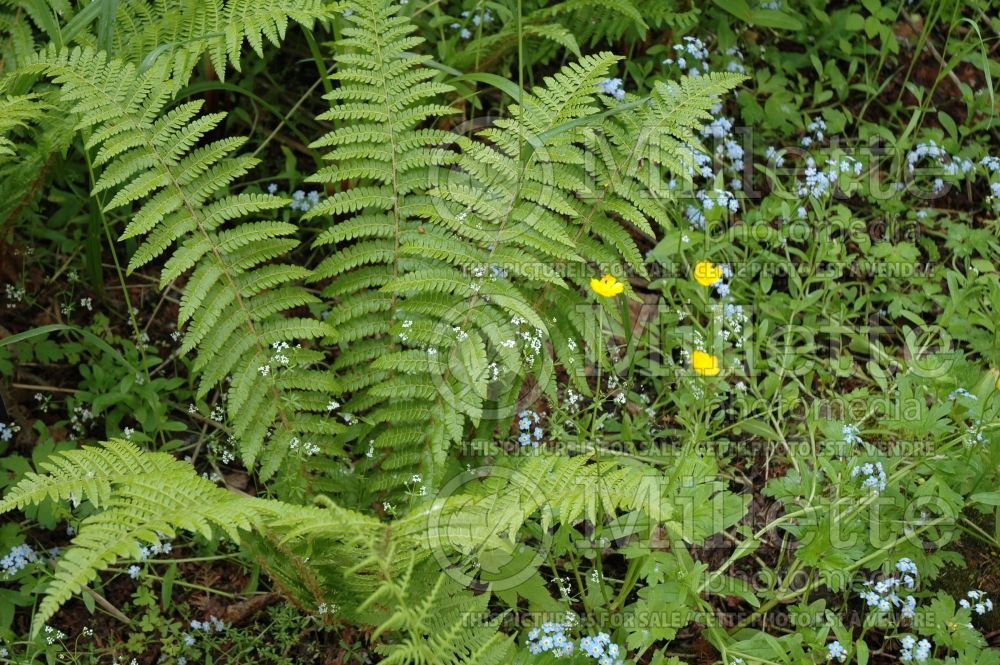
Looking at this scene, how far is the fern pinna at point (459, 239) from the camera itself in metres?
2.67

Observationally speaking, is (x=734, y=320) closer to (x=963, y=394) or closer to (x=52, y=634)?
(x=963, y=394)

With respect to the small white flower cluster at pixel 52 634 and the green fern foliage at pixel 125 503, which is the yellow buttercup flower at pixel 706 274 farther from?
the small white flower cluster at pixel 52 634

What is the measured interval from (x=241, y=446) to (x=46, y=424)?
819mm

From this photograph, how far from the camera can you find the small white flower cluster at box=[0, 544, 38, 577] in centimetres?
263

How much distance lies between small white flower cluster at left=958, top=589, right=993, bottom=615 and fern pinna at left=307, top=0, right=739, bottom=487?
1.14 meters

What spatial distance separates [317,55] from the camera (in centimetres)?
302

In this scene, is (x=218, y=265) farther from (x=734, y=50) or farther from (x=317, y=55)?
(x=734, y=50)

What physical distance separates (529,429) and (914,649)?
124cm

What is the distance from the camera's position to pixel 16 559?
264 cm

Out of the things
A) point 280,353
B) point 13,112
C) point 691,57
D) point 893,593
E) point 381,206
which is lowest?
point 893,593

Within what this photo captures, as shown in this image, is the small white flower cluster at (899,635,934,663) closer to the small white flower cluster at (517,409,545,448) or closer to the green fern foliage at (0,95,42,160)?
the small white flower cluster at (517,409,545,448)

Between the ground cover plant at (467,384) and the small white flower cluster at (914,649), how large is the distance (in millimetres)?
14

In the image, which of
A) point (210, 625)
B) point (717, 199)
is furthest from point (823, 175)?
point (210, 625)

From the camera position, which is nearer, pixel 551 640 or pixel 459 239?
pixel 551 640
